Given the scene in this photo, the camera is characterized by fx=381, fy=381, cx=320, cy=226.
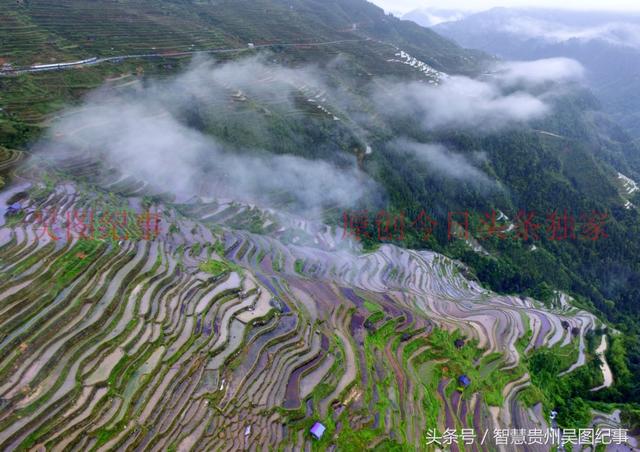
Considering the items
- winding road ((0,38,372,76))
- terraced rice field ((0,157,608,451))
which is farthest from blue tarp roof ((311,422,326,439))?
winding road ((0,38,372,76))

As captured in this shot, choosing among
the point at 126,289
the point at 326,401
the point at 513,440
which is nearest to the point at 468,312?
the point at 513,440

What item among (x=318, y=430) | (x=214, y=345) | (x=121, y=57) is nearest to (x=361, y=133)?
(x=121, y=57)

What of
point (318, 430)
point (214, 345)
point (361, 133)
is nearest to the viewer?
point (318, 430)

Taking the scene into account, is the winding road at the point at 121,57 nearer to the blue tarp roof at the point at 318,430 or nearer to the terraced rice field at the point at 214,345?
the terraced rice field at the point at 214,345

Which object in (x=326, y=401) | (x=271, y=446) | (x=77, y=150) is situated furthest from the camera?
(x=77, y=150)

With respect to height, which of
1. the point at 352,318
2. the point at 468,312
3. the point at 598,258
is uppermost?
the point at 352,318

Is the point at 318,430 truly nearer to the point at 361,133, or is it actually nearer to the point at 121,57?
the point at 361,133

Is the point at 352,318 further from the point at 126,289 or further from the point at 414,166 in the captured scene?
the point at 414,166

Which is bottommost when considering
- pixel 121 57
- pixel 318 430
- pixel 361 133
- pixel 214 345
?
pixel 318 430

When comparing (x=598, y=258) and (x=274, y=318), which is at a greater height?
(x=274, y=318)
